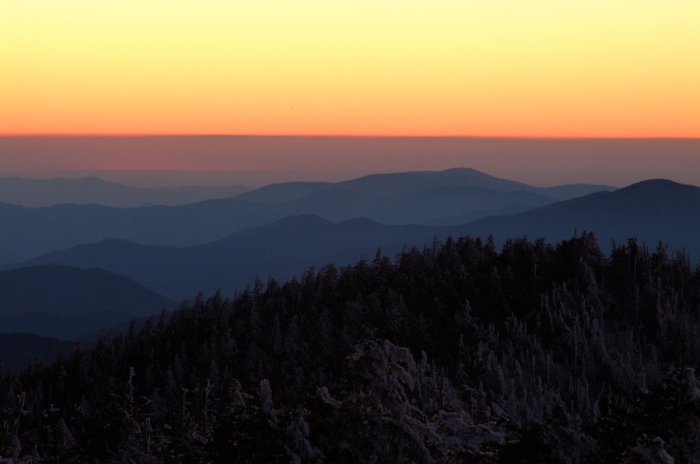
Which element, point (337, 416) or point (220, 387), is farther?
point (220, 387)

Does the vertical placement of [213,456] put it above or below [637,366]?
above

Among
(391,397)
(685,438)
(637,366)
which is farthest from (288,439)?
(637,366)

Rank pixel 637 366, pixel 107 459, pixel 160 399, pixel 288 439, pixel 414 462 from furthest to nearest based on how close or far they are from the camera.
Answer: pixel 637 366, pixel 160 399, pixel 107 459, pixel 288 439, pixel 414 462

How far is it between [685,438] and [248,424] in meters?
15.5

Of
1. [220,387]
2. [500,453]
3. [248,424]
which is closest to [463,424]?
[500,453]

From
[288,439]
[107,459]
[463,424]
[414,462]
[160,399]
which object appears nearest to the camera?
[414,462]

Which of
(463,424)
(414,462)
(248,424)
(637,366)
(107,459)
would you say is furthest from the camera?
(637,366)

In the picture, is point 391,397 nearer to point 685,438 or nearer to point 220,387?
point 685,438

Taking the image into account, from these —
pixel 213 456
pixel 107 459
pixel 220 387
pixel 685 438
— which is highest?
pixel 685 438

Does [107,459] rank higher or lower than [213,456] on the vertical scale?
lower

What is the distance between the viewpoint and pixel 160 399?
186 m

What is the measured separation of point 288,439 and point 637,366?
7142 inches

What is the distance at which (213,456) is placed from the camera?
37406 mm

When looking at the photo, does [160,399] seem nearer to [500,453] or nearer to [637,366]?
[637,366]
